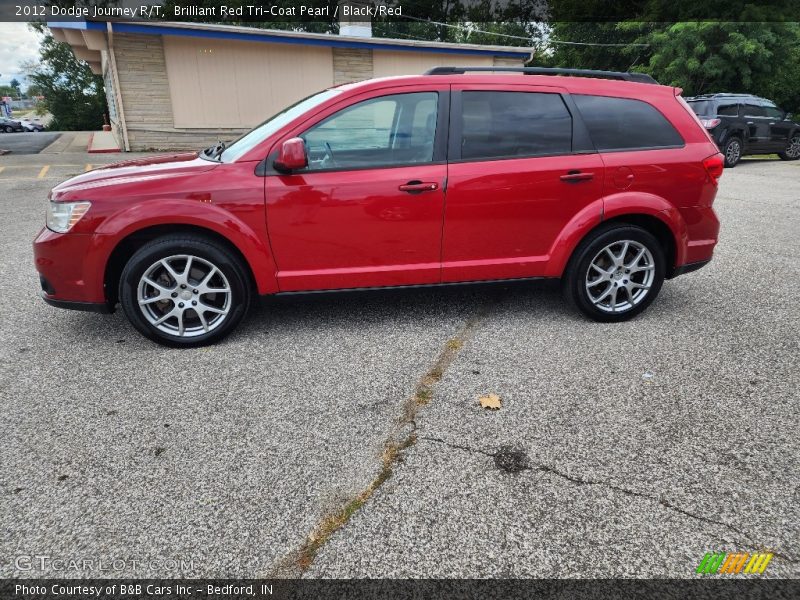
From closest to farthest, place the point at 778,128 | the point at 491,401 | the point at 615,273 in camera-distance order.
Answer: the point at 491,401 < the point at 615,273 < the point at 778,128

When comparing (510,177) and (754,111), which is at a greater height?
(510,177)

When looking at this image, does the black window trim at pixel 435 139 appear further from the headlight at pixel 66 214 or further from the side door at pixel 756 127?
the side door at pixel 756 127

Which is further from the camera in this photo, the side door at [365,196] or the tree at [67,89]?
the tree at [67,89]

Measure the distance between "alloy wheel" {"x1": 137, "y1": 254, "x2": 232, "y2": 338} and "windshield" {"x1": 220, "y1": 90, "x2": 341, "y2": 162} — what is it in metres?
0.78

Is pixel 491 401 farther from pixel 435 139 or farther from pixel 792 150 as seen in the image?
pixel 792 150

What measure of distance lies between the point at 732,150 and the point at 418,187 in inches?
576

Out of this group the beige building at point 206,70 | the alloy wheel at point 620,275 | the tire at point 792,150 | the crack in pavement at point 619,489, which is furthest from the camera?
the tire at point 792,150

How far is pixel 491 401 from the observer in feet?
10.3

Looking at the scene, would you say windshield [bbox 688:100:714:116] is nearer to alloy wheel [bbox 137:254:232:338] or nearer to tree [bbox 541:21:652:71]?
alloy wheel [bbox 137:254:232:338]

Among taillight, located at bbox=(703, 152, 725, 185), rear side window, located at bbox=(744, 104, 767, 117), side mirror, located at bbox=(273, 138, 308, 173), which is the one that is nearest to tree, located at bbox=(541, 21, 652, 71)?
rear side window, located at bbox=(744, 104, 767, 117)

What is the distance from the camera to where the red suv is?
11.8 ft

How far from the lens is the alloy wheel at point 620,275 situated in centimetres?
417

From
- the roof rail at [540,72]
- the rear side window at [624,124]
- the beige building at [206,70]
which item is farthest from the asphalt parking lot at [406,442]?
the beige building at [206,70]

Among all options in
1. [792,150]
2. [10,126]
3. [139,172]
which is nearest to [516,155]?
[139,172]
